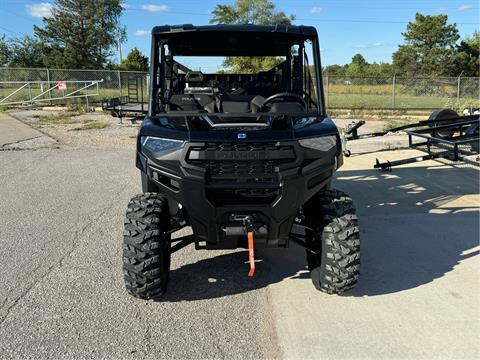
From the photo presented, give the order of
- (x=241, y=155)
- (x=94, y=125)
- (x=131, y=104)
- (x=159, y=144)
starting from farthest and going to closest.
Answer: (x=131, y=104) < (x=94, y=125) < (x=159, y=144) < (x=241, y=155)

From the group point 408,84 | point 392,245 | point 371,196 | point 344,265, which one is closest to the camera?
point 344,265

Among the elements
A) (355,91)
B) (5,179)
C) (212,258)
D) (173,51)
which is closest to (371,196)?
(212,258)

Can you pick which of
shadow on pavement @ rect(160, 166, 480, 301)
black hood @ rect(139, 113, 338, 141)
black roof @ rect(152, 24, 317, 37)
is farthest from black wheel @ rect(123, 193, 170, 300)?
black roof @ rect(152, 24, 317, 37)

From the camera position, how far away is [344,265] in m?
3.59

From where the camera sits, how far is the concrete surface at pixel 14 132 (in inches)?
514

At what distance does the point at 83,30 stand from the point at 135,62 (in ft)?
29.2

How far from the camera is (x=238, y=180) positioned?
3289mm

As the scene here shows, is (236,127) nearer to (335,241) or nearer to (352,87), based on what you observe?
(335,241)

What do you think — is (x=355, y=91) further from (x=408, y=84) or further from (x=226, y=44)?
(x=226, y=44)

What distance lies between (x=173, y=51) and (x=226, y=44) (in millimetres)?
544

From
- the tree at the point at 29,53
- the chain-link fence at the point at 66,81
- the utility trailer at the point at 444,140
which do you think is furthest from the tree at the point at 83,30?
the utility trailer at the point at 444,140

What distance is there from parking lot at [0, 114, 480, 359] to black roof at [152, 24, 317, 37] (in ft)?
7.14

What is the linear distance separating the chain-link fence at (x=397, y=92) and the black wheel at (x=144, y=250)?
22.4m

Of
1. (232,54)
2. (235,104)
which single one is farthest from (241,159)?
(232,54)
